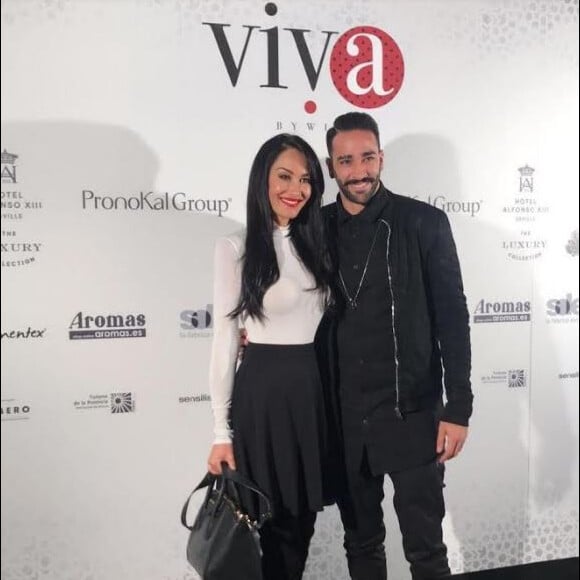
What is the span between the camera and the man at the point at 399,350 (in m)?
1.91

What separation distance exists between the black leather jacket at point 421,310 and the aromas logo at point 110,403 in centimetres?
70

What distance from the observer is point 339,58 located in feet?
7.02

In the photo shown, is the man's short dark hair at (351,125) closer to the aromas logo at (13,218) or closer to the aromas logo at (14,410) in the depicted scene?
the aromas logo at (13,218)

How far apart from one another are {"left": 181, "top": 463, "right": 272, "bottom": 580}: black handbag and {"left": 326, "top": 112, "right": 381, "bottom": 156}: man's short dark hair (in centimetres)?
116

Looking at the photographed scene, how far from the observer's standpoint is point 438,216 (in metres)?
1.98

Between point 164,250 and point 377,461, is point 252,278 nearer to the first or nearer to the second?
point 164,250

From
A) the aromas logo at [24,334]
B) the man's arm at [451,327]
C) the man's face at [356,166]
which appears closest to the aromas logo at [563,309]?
the man's arm at [451,327]

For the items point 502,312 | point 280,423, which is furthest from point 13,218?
point 502,312

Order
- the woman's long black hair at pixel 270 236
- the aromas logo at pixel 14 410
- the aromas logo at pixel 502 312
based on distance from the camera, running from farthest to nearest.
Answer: the aromas logo at pixel 502 312
the aromas logo at pixel 14 410
the woman's long black hair at pixel 270 236

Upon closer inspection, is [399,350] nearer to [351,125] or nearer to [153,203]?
[351,125]

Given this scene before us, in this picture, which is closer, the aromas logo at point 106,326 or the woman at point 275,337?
the woman at point 275,337

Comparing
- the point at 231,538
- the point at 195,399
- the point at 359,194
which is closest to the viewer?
the point at 231,538

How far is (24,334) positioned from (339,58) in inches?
56.7

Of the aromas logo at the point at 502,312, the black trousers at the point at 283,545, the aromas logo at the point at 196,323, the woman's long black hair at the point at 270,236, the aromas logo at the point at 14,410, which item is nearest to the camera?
the woman's long black hair at the point at 270,236
